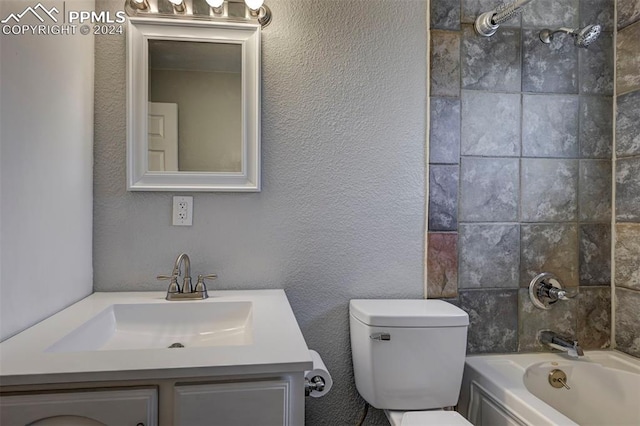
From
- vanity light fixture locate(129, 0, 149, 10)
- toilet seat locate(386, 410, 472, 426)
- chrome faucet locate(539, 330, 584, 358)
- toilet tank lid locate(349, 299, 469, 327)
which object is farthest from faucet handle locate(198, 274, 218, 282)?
chrome faucet locate(539, 330, 584, 358)

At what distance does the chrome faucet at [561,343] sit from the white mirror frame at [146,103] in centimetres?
139

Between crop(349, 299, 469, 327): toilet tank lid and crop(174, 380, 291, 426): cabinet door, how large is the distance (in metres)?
0.57

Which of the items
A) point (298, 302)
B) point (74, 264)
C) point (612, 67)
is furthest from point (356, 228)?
point (612, 67)

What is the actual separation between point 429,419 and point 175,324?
927 mm

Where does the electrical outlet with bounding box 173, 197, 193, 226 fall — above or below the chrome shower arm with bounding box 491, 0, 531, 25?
below

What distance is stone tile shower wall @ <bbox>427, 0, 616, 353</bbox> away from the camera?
65.8 inches

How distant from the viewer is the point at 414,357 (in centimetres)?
140

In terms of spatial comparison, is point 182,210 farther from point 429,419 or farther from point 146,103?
point 429,419

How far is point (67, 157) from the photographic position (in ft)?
4.37

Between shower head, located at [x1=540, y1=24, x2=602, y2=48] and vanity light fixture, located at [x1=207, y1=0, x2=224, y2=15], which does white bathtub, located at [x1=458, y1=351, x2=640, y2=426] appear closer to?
shower head, located at [x1=540, y1=24, x2=602, y2=48]

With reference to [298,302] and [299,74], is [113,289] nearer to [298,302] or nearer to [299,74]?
[298,302]
